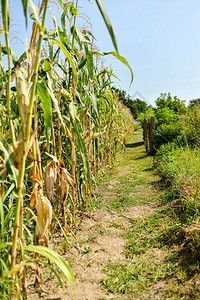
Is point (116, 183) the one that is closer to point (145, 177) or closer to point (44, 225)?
point (145, 177)

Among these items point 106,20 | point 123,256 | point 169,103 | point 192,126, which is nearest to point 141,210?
point 123,256

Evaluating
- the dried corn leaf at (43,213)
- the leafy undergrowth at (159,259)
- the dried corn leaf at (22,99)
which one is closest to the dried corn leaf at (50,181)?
the dried corn leaf at (43,213)

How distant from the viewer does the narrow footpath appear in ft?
4.75

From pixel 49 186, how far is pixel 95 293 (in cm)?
69

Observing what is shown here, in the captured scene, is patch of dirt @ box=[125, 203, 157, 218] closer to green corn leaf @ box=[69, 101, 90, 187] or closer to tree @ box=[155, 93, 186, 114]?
green corn leaf @ box=[69, 101, 90, 187]

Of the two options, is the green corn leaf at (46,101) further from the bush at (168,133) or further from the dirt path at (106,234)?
the bush at (168,133)

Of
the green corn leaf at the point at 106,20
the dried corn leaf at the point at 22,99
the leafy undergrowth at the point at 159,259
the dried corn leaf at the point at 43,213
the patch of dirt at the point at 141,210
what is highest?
the green corn leaf at the point at 106,20

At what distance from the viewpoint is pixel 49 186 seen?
4.13 ft

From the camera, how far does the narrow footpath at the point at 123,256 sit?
1.45 m

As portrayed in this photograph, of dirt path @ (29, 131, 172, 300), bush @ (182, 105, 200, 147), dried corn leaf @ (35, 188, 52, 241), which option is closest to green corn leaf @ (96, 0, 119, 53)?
dried corn leaf @ (35, 188, 52, 241)

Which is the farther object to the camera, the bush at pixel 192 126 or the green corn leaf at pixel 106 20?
the bush at pixel 192 126

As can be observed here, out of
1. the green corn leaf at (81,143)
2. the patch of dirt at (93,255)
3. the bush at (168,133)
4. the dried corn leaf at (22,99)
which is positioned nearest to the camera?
the dried corn leaf at (22,99)

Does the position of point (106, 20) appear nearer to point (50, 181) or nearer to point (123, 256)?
point (50, 181)

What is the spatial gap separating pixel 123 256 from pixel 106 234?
1.11ft
